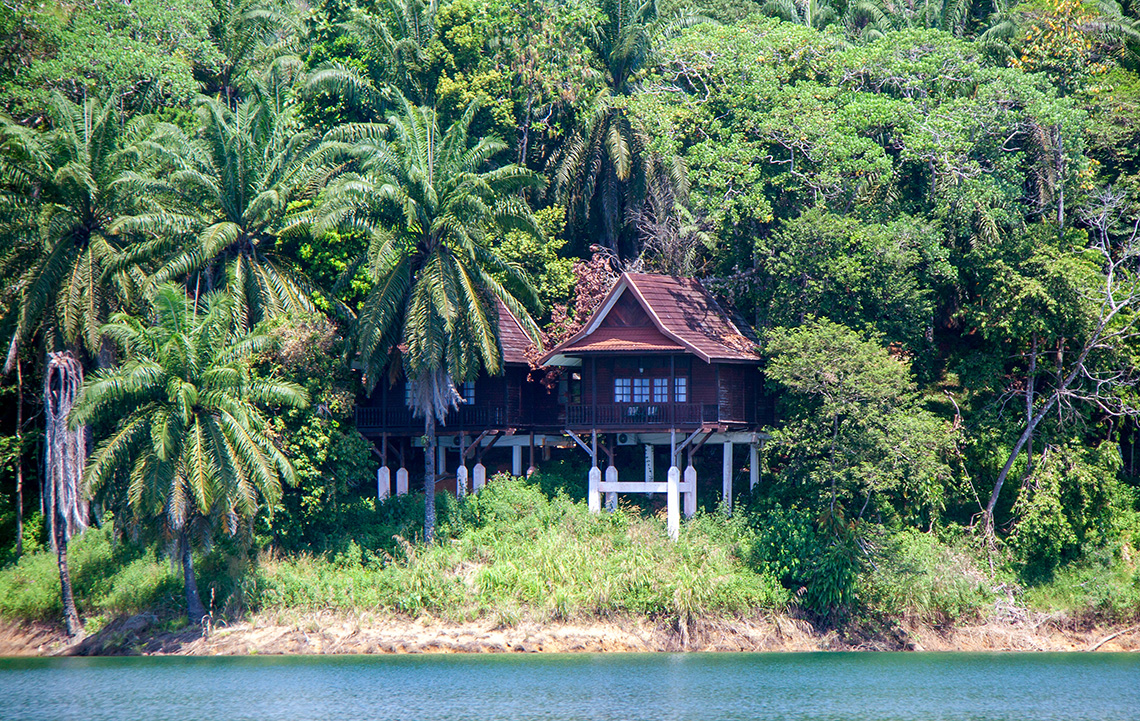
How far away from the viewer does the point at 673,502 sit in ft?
129

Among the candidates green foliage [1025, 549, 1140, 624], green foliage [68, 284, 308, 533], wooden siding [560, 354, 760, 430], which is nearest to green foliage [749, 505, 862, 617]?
wooden siding [560, 354, 760, 430]

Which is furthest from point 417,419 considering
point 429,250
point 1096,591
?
point 1096,591

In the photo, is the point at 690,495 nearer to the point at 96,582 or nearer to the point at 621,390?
the point at 621,390

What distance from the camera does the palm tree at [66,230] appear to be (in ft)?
125

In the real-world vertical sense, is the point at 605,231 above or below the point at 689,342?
above

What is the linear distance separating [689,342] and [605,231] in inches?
429

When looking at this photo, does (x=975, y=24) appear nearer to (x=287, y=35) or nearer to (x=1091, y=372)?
(x=1091, y=372)

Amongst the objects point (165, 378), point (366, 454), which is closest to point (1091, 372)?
point (366, 454)

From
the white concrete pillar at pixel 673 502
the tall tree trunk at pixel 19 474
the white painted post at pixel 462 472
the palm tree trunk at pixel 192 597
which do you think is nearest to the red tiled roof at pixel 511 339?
the white painted post at pixel 462 472

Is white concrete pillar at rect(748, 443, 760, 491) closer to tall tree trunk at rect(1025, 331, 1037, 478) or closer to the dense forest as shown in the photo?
the dense forest

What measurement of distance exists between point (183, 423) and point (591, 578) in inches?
475

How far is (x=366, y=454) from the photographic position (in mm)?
40094

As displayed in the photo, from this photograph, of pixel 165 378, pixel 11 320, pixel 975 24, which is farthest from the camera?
pixel 975 24

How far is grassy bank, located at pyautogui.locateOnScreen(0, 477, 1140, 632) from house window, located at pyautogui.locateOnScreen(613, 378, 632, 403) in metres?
3.80
